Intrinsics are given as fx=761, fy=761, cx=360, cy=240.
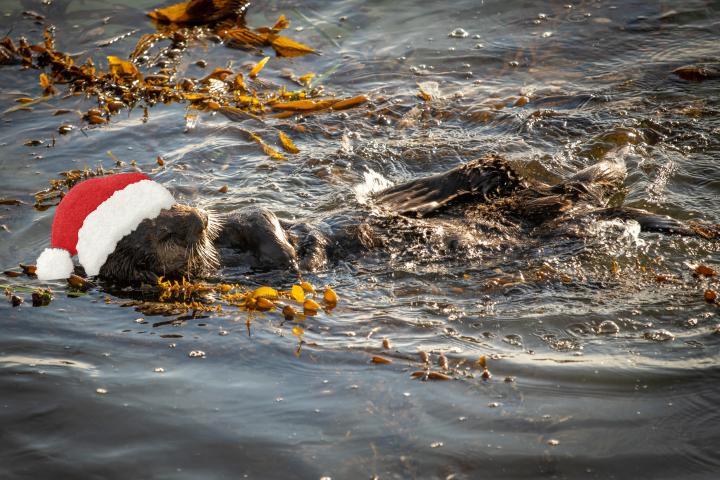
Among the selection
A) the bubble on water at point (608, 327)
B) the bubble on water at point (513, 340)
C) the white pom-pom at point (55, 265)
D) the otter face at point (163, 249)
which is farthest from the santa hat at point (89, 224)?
the bubble on water at point (608, 327)

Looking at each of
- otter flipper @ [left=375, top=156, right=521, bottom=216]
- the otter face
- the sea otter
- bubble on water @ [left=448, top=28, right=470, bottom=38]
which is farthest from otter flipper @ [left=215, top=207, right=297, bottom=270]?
bubble on water @ [left=448, top=28, right=470, bottom=38]

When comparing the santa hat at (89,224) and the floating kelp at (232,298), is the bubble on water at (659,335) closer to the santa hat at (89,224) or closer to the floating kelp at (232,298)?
the floating kelp at (232,298)

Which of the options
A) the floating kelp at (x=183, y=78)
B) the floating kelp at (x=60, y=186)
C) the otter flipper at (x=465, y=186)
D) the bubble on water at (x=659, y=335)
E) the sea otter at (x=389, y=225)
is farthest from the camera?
the floating kelp at (x=183, y=78)

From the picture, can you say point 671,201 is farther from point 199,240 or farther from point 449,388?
point 199,240

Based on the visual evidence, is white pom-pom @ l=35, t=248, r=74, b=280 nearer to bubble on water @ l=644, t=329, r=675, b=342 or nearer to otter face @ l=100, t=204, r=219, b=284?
otter face @ l=100, t=204, r=219, b=284

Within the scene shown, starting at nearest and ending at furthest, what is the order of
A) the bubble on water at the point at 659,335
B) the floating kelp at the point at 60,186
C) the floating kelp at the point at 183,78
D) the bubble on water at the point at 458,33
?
the bubble on water at the point at 659,335, the floating kelp at the point at 60,186, the floating kelp at the point at 183,78, the bubble on water at the point at 458,33

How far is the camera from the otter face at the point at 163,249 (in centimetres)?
342

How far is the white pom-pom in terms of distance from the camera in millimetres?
3188

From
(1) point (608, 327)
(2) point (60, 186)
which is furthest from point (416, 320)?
(2) point (60, 186)

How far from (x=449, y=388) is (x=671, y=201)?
2.22 meters

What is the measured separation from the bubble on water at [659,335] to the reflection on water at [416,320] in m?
0.02

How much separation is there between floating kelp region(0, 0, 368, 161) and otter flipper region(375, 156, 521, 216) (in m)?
1.40

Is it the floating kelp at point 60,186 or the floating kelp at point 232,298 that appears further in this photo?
the floating kelp at point 60,186

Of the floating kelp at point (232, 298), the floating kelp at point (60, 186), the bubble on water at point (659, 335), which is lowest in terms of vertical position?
the bubble on water at point (659, 335)
